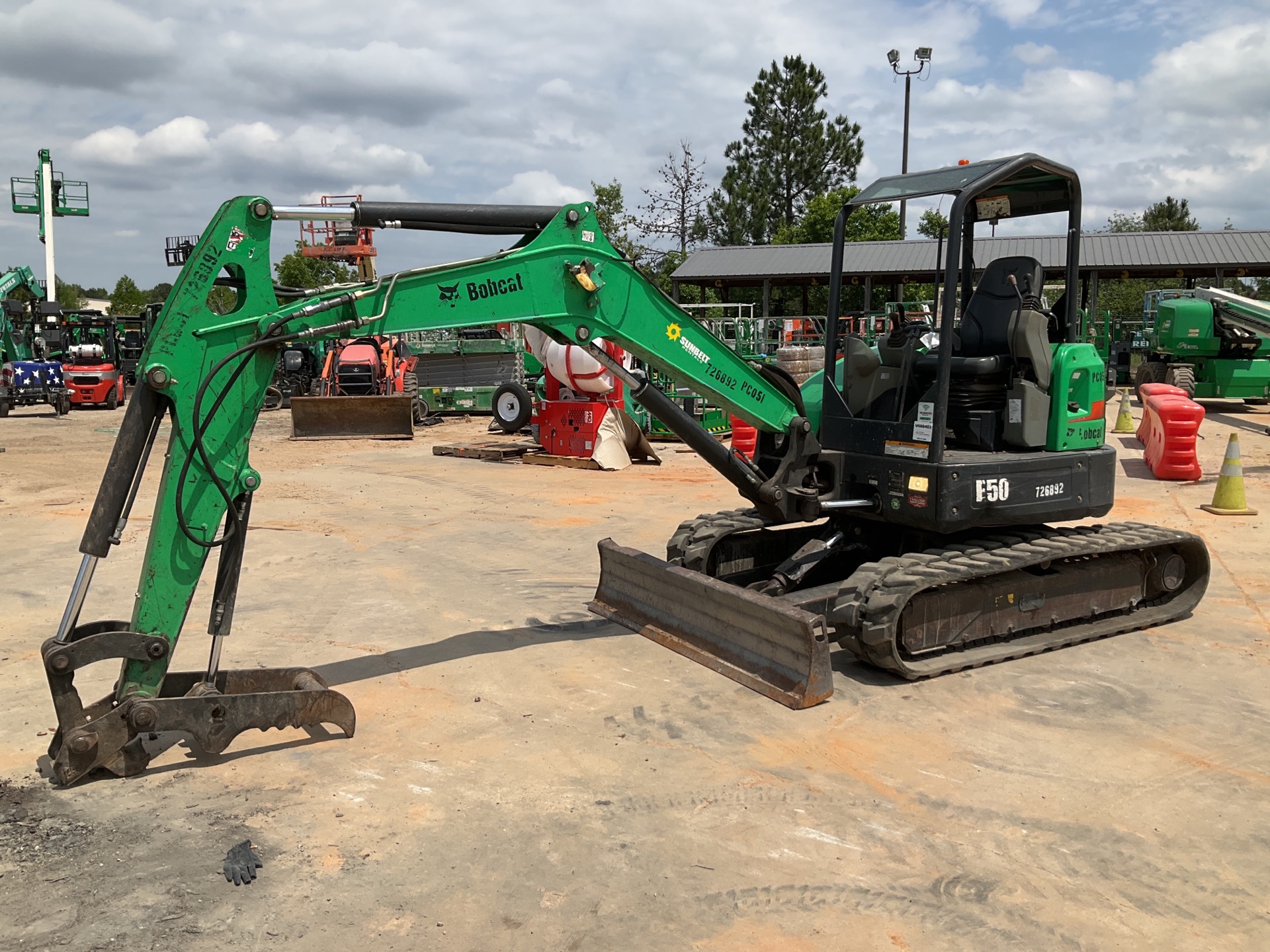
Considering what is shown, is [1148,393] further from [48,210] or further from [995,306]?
[48,210]

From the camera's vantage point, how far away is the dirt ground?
3787 mm

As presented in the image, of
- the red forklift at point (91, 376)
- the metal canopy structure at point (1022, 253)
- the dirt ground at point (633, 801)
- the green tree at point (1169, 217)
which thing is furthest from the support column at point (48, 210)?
the green tree at point (1169, 217)

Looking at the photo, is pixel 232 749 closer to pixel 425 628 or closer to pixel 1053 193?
pixel 425 628

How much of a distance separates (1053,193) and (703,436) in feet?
10.0

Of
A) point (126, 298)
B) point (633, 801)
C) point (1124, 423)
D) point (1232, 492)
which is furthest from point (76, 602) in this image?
point (126, 298)

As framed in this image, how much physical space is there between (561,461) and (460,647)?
30.0 feet

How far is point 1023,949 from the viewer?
3615mm

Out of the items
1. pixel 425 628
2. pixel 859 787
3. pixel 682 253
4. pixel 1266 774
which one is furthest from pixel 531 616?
pixel 682 253

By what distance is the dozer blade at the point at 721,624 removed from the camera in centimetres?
588

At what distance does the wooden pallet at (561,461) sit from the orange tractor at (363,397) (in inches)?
146


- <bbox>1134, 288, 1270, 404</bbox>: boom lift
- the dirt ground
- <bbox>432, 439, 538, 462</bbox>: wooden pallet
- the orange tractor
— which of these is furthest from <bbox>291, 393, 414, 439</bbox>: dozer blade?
<bbox>1134, 288, 1270, 404</bbox>: boom lift

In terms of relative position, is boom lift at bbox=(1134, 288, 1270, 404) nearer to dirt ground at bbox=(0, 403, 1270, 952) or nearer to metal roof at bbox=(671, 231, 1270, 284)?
metal roof at bbox=(671, 231, 1270, 284)

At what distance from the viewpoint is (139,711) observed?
15.6ft

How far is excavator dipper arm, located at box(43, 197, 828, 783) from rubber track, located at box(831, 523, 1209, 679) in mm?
458
